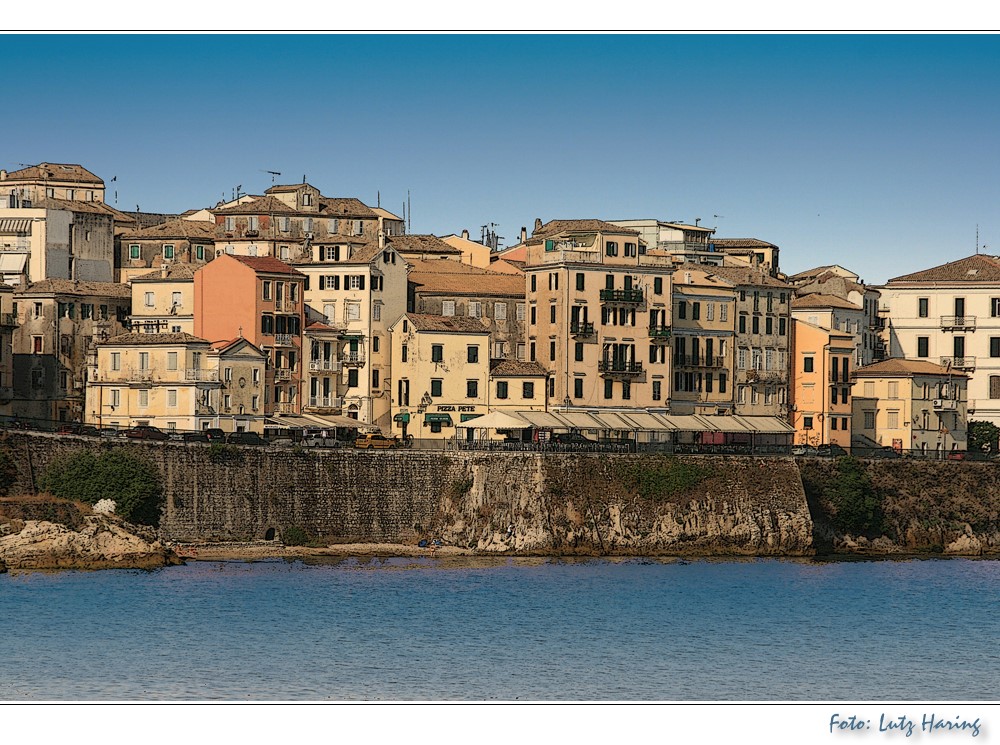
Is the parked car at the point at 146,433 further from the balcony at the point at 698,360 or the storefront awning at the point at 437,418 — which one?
the balcony at the point at 698,360

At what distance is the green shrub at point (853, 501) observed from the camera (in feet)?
352

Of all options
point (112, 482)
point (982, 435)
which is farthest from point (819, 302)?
point (112, 482)

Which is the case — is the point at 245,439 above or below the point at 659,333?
below

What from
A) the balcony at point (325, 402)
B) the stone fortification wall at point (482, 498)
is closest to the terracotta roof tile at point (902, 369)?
the stone fortification wall at point (482, 498)

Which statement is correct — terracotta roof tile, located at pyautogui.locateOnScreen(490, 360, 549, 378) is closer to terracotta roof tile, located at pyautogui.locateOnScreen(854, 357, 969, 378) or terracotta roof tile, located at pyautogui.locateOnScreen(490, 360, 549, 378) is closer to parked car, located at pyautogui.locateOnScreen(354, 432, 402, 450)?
parked car, located at pyautogui.locateOnScreen(354, 432, 402, 450)

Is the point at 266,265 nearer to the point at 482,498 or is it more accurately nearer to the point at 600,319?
the point at 600,319

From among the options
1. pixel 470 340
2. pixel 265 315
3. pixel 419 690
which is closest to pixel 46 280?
pixel 265 315

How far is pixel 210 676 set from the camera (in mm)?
69562

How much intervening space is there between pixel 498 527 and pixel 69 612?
2485cm

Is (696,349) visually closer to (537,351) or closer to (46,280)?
(537,351)

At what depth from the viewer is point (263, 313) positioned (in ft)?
366

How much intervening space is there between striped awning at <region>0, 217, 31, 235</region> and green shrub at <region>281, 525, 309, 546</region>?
1388 inches

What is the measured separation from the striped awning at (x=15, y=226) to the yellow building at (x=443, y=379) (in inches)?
983

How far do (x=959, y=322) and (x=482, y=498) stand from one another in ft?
137
